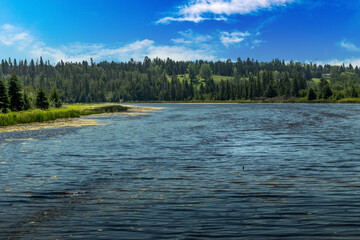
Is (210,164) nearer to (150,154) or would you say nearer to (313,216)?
(150,154)

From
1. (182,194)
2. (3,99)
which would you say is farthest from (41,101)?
(182,194)

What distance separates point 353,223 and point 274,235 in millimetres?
2815

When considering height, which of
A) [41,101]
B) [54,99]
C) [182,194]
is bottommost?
[182,194]

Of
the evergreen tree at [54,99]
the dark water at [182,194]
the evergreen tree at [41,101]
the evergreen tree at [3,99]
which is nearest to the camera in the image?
the dark water at [182,194]

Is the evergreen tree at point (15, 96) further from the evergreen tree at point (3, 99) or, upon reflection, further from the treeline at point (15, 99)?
the evergreen tree at point (3, 99)

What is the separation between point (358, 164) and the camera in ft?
68.2

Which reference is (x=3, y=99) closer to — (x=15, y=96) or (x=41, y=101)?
(x=15, y=96)

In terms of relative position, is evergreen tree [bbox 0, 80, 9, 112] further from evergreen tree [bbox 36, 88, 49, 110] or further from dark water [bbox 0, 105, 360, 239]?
dark water [bbox 0, 105, 360, 239]

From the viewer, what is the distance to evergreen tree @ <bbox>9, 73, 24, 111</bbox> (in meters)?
83.2

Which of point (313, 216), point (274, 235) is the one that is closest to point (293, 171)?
point (313, 216)

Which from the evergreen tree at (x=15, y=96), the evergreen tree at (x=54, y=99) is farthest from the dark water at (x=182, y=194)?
the evergreen tree at (x=54, y=99)

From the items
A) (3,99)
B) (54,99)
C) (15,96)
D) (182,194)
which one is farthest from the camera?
(54,99)

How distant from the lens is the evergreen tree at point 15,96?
3275 inches

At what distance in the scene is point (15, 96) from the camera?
84.1 metres
